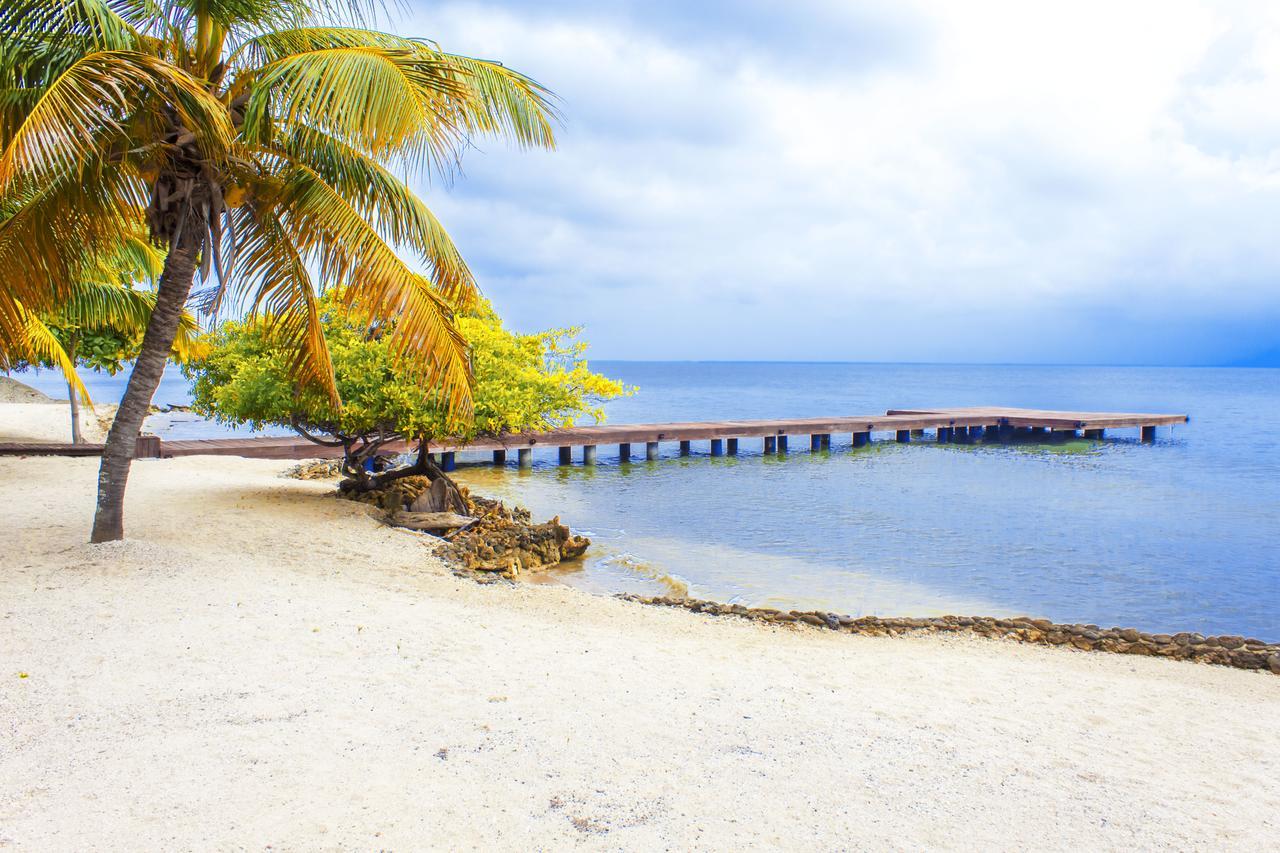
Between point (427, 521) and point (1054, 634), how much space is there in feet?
25.9

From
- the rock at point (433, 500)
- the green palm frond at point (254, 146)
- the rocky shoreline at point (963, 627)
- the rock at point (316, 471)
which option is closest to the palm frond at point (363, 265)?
the green palm frond at point (254, 146)

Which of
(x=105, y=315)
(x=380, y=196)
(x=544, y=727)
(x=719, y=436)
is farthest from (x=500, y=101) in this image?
(x=719, y=436)

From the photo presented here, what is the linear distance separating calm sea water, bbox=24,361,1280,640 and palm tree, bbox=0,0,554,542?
485cm

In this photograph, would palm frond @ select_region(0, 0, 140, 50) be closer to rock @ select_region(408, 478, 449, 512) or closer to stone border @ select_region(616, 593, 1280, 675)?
rock @ select_region(408, 478, 449, 512)

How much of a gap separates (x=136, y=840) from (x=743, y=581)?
9340 millimetres

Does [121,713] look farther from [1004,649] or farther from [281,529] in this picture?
[1004,649]

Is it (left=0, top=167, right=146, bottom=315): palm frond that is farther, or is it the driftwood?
the driftwood

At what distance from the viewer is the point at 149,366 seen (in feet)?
26.8

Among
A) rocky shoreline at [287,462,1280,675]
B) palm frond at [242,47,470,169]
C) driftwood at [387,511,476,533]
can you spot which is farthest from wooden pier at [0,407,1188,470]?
palm frond at [242,47,470,169]

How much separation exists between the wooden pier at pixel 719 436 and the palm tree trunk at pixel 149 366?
24.6 feet

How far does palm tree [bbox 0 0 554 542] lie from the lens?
23.7 feet

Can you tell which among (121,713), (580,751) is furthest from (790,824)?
(121,713)

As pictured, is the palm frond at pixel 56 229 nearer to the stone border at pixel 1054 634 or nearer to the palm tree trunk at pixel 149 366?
the palm tree trunk at pixel 149 366

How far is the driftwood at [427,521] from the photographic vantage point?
12.2 meters
